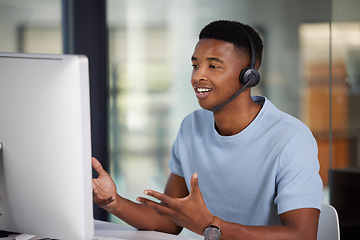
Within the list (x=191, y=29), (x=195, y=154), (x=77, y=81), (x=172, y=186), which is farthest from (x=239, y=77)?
(x=191, y=29)

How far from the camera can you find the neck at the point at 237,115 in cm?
180

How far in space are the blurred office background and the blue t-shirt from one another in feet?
4.39

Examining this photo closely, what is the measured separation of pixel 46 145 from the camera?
1271 mm

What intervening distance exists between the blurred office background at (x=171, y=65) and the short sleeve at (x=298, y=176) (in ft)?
4.85

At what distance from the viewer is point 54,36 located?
13.2 feet

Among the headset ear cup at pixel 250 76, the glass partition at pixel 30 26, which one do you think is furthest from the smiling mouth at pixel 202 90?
the glass partition at pixel 30 26

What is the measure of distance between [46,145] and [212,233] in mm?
476

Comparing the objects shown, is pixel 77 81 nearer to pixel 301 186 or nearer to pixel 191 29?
pixel 301 186

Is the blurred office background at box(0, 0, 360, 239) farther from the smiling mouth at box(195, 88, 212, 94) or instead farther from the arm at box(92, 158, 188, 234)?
the smiling mouth at box(195, 88, 212, 94)

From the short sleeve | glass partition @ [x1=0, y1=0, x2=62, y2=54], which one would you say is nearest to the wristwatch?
the short sleeve

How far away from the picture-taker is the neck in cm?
180

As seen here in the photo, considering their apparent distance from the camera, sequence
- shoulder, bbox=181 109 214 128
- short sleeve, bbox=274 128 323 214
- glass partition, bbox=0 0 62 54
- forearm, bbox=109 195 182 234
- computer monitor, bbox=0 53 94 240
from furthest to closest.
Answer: glass partition, bbox=0 0 62 54, shoulder, bbox=181 109 214 128, forearm, bbox=109 195 182 234, short sleeve, bbox=274 128 323 214, computer monitor, bbox=0 53 94 240

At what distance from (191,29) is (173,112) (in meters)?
0.55

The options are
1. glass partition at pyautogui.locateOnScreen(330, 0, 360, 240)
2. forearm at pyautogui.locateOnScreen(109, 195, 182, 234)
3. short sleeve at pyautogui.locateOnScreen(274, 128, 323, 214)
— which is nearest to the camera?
short sleeve at pyautogui.locateOnScreen(274, 128, 323, 214)
